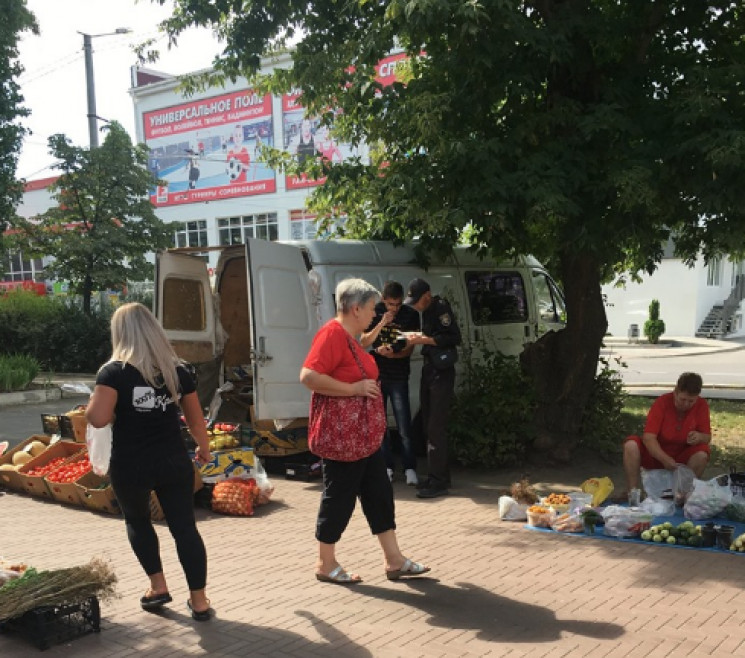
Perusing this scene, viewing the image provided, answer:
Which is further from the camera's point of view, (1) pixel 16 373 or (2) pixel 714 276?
(2) pixel 714 276

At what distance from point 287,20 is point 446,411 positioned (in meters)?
4.61

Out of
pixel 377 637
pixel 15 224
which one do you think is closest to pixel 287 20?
pixel 377 637

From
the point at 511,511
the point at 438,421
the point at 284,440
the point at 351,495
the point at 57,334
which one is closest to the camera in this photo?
the point at 351,495

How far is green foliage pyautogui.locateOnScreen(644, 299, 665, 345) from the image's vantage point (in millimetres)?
29797

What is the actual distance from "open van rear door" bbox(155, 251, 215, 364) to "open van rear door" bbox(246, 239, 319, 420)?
66.2 inches

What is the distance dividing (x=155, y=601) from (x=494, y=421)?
14.6ft

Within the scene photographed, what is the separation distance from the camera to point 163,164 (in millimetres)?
44031

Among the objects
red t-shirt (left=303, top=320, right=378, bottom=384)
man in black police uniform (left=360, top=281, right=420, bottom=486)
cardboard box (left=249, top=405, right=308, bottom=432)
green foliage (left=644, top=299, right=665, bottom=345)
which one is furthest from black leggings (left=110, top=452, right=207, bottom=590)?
green foliage (left=644, top=299, right=665, bottom=345)

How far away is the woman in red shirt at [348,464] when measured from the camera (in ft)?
14.7

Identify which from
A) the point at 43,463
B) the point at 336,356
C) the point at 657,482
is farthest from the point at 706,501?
the point at 43,463

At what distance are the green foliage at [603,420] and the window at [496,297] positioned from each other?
60.5 inches

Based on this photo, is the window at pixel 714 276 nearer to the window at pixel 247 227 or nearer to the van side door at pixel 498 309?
the window at pixel 247 227

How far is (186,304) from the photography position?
357 inches

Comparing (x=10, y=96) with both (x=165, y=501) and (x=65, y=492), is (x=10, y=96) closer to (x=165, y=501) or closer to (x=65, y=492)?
(x=65, y=492)
